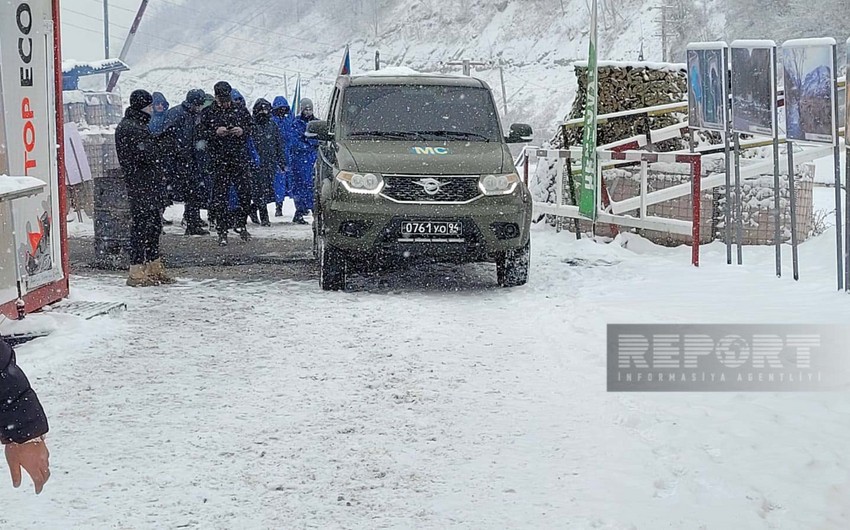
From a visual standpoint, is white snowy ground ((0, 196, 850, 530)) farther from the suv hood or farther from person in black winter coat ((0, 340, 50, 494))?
person in black winter coat ((0, 340, 50, 494))

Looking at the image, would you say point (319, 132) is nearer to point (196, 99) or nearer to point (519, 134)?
point (519, 134)

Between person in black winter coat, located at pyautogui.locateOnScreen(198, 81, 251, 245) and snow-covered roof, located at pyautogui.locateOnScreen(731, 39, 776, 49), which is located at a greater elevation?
snow-covered roof, located at pyautogui.locateOnScreen(731, 39, 776, 49)

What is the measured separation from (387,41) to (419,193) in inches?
3545

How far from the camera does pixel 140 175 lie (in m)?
10.5

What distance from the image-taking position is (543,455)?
555cm

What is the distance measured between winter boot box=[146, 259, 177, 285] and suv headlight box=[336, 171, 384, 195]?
6.98 feet

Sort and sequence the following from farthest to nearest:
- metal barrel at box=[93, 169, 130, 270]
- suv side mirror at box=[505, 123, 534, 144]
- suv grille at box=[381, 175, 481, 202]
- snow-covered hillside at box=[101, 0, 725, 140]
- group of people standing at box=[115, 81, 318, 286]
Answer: snow-covered hillside at box=[101, 0, 725, 140], metal barrel at box=[93, 169, 130, 270], suv side mirror at box=[505, 123, 534, 144], group of people standing at box=[115, 81, 318, 286], suv grille at box=[381, 175, 481, 202]

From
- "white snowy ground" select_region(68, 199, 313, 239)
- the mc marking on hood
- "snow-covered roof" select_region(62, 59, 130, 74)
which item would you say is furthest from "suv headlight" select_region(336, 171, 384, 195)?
"snow-covered roof" select_region(62, 59, 130, 74)

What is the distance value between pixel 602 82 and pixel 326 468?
1154cm

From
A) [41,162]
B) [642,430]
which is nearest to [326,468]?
[642,430]

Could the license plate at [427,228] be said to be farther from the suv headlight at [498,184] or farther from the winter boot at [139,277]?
the winter boot at [139,277]

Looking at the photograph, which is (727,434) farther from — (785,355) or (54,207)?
(54,207)

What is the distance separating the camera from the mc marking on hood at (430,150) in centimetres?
1035

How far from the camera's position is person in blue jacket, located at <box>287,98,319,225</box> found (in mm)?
17562
